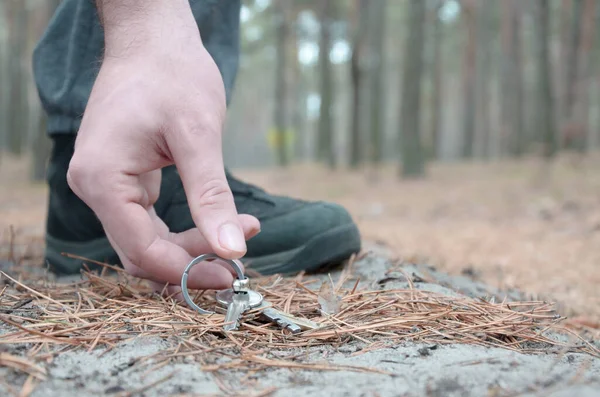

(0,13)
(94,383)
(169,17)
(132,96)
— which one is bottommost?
(94,383)

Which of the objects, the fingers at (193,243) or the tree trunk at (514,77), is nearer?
the fingers at (193,243)

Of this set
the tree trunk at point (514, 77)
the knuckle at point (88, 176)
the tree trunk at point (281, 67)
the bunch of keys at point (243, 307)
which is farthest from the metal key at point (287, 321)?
the tree trunk at point (514, 77)

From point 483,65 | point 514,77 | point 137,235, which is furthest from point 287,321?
point 483,65

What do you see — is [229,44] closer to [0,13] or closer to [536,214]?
[536,214]

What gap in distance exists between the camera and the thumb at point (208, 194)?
100cm

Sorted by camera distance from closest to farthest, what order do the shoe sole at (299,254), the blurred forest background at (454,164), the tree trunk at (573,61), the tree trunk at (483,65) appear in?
the shoe sole at (299,254), the blurred forest background at (454,164), the tree trunk at (573,61), the tree trunk at (483,65)

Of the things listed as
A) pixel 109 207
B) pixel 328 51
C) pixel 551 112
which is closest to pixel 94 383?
pixel 109 207

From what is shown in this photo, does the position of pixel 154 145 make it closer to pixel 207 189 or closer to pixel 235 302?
pixel 207 189

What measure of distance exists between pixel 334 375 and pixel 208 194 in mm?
394

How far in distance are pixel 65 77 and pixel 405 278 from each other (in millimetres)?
1170

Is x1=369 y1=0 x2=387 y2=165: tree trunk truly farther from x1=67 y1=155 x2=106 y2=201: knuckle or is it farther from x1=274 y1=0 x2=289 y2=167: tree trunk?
x1=67 y1=155 x2=106 y2=201: knuckle

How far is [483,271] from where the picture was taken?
2.43 metres

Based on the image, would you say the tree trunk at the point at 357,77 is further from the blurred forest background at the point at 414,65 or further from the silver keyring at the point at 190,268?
the silver keyring at the point at 190,268

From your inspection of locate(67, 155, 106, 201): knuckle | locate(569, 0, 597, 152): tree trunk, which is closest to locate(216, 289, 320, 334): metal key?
locate(67, 155, 106, 201): knuckle
